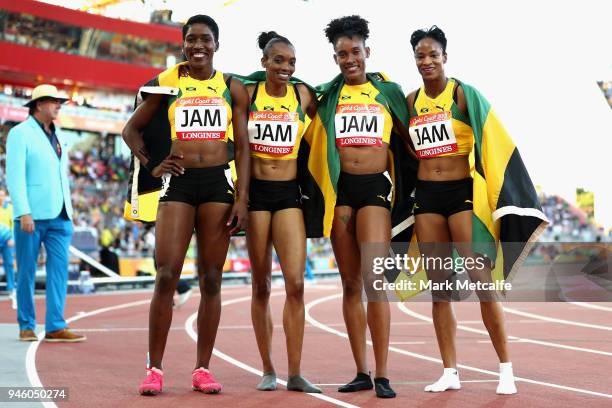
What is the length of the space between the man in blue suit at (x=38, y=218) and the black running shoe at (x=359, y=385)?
3.89 m

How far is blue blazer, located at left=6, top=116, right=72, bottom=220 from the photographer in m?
8.44

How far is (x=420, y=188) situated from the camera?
19.5 ft

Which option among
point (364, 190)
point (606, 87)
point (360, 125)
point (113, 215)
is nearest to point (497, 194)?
point (364, 190)

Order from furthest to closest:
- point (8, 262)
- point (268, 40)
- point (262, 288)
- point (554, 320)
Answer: point (8, 262)
point (554, 320)
point (268, 40)
point (262, 288)

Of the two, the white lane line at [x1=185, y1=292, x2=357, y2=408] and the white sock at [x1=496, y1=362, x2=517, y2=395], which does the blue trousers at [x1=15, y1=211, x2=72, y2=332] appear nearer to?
the white lane line at [x1=185, y1=292, x2=357, y2=408]

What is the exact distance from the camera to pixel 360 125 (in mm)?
5879

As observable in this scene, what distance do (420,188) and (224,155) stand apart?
1374 mm

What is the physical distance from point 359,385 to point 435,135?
1.77m

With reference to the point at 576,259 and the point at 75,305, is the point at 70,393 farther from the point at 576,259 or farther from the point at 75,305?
the point at 576,259

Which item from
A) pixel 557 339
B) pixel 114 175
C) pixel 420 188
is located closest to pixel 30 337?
pixel 420 188

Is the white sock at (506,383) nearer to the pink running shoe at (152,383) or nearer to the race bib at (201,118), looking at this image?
the pink running shoe at (152,383)

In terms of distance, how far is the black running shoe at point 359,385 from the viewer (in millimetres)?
5664

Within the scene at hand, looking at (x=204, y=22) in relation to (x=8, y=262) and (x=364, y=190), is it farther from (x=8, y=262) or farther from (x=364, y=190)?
(x=8, y=262)

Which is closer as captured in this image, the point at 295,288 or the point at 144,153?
the point at 295,288
